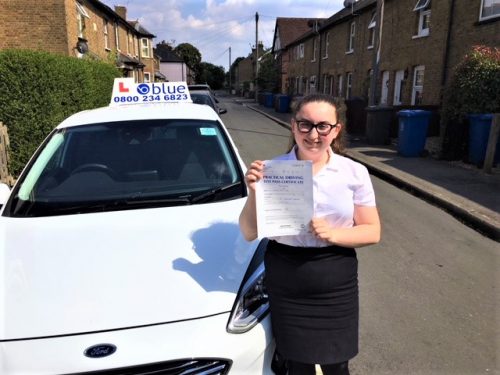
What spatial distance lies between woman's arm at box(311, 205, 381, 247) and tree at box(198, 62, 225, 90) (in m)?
103

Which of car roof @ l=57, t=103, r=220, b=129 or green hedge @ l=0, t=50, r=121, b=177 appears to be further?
green hedge @ l=0, t=50, r=121, b=177

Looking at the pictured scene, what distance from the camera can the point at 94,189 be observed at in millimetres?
2959

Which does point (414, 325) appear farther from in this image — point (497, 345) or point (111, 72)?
point (111, 72)

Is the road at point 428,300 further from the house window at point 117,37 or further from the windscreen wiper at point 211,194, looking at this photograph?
the house window at point 117,37

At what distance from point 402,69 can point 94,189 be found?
16.3m

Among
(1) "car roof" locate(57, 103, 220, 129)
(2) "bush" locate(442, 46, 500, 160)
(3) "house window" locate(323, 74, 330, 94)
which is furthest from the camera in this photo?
(3) "house window" locate(323, 74, 330, 94)

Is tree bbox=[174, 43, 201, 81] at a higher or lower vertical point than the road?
higher

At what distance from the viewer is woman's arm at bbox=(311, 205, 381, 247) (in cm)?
173

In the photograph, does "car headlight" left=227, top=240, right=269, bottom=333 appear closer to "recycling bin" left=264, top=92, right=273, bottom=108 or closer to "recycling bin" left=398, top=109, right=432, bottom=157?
"recycling bin" left=398, top=109, right=432, bottom=157

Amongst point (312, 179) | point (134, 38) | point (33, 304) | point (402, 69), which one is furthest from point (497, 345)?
point (134, 38)

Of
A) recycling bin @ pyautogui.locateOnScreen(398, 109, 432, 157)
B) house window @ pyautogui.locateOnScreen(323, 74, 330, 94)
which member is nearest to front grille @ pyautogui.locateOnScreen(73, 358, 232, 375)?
recycling bin @ pyautogui.locateOnScreen(398, 109, 432, 157)

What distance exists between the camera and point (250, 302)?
1976 mm

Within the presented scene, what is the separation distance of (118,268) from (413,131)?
31.4ft

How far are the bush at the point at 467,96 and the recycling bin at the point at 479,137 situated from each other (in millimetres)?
327
